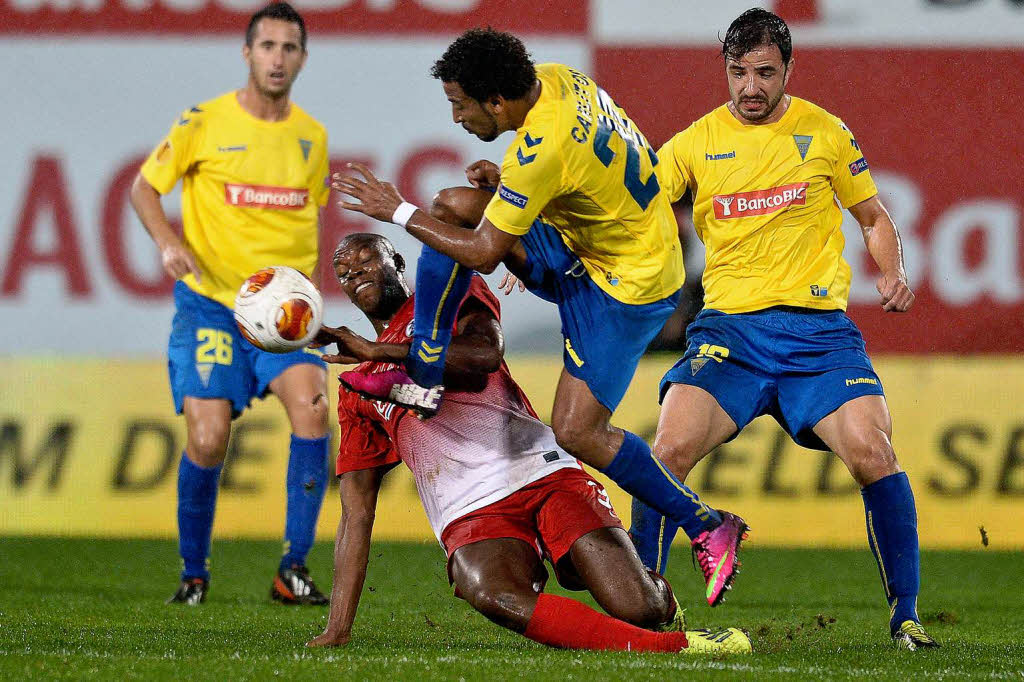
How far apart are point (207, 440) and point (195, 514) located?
1.10 feet

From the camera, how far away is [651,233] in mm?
4883

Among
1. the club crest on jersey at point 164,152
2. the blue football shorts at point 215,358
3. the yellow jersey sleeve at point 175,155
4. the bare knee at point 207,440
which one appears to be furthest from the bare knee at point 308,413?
the club crest on jersey at point 164,152

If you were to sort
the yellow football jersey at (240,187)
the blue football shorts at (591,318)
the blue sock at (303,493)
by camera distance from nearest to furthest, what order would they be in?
the blue football shorts at (591,318)
the blue sock at (303,493)
the yellow football jersey at (240,187)

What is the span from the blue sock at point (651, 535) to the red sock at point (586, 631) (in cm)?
78

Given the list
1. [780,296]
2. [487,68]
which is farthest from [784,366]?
[487,68]

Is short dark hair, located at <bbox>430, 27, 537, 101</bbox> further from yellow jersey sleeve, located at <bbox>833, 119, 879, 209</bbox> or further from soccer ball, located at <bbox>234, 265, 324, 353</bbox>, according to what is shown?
yellow jersey sleeve, located at <bbox>833, 119, 879, 209</bbox>

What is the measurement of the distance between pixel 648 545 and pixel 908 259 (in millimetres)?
5849

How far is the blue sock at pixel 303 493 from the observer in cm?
638

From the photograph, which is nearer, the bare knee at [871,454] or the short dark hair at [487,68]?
the short dark hair at [487,68]

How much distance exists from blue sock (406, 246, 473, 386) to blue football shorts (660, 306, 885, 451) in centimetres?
101

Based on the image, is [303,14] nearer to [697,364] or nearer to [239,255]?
[239,255]

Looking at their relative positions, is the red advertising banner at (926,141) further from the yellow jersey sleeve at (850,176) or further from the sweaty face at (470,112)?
the sweaty face at (470,112)

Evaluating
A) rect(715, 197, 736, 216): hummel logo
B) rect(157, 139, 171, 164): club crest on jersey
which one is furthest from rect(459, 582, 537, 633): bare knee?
rect(157, 139, 171, 164): club crest on jersey

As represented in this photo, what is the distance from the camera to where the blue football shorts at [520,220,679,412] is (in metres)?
4.87
